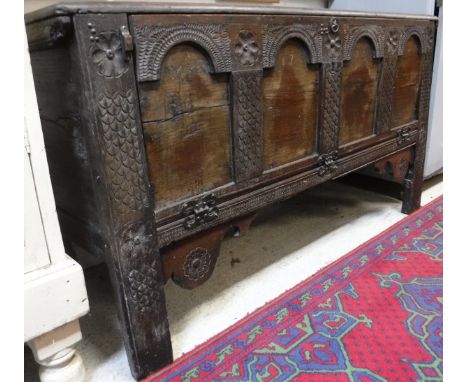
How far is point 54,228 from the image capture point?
33.7 inches

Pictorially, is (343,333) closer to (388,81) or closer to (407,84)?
(388,81)

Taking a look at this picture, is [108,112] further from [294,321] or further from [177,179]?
[294,321]

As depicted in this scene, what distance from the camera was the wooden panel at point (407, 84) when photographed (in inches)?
61.0

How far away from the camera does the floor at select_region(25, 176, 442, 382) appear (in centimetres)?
112

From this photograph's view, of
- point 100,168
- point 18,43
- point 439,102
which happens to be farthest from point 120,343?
point 439,102

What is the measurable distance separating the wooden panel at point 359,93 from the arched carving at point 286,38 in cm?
18

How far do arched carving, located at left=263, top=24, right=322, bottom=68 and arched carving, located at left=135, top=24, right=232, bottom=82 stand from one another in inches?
5.4

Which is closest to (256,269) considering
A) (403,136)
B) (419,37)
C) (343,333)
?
(343,333)

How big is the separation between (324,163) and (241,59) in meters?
0.50

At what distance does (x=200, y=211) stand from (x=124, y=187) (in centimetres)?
22

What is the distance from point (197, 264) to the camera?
1.07 meters

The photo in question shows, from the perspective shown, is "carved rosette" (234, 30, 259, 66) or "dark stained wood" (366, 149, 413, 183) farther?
"dark stained wood" (366, 149, 413, 183)

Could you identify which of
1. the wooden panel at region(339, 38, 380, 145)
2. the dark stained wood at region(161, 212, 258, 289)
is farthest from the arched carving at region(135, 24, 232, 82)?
the wooden panel at region(339, 38, 380, 145)

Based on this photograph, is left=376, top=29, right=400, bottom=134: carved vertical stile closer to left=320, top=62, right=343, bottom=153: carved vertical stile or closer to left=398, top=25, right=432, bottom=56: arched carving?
left=398, top=25, right=432, bottom=56: arched carving
